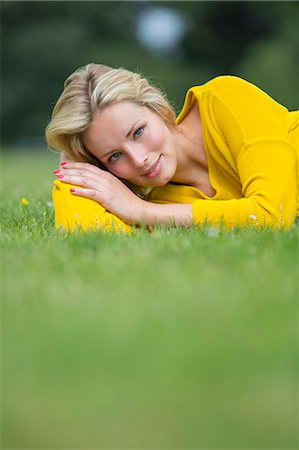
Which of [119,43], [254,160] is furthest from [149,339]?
[119,43]

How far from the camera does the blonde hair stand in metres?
4.04

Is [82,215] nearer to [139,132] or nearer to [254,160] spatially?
[139,132]

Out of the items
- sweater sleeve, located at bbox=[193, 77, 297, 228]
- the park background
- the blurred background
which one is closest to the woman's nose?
sweater sleeve, located at bbox=[193, 77, 297, 228]

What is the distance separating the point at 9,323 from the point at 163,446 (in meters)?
0.82

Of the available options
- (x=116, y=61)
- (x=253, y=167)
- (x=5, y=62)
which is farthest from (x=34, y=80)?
(x=253, y=167)

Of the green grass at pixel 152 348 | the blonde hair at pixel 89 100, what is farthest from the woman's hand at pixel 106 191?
the green grass at pixel 152 348

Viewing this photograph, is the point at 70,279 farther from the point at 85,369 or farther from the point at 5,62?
the point at 5,62

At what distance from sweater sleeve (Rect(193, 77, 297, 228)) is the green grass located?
633mm

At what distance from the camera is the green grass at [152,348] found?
1.73 metres

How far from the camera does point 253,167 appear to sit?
3811mm

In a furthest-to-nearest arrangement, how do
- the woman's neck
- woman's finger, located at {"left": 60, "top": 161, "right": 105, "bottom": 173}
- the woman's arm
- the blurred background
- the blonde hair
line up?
the blurred background → the woman's neck → woman's finger, located at {"left": 60, "top": 161, "right": 105, "bottom": 173} → the blonde hair → the woman's arm

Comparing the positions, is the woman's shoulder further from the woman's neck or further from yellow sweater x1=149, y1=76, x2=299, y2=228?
the woman's neck

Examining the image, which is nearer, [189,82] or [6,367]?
[6,367]

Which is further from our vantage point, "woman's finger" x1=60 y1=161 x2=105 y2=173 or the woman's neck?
the woman's neck
